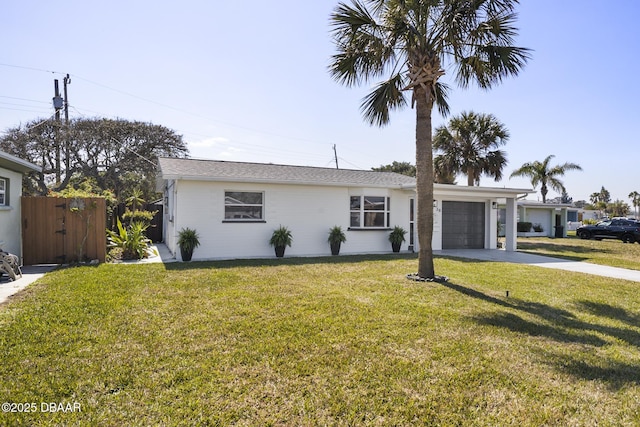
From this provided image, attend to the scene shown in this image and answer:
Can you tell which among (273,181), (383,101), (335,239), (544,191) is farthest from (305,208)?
(544,191)

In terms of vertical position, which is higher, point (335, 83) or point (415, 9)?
point (415, 9)

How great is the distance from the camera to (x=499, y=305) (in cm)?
623

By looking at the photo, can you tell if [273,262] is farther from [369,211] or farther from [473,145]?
[473,145]

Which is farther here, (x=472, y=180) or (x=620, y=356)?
(x=472, y=180)

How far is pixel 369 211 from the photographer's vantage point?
1416cm

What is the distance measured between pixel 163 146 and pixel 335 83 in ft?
75.0

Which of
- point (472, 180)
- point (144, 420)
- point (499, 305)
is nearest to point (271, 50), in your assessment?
point (499, 305)

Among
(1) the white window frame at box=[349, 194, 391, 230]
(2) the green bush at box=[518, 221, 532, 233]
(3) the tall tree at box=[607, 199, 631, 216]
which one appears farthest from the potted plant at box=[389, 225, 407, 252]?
(3) the tall tree at box=[607, 199, 631, 216]

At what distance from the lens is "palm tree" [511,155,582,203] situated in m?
29.6

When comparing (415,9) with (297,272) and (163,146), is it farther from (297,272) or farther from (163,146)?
(163,146)

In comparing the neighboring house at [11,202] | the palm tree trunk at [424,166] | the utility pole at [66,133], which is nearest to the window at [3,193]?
the neighboring house at [11,202]

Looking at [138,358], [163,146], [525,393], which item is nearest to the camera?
[525,393]

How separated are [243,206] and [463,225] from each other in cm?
985

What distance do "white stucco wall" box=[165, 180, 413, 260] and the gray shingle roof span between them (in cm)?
35
